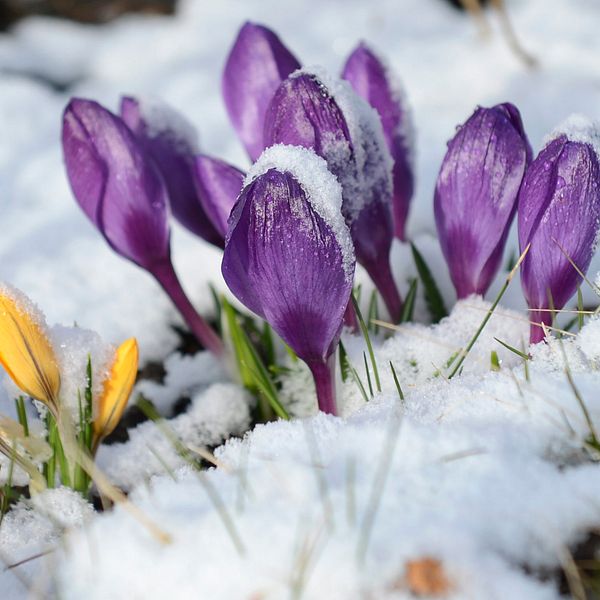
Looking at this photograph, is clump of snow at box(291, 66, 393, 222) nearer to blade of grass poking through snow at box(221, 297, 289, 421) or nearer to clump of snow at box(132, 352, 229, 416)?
blade of grass poking through snow at box(221, 297, 289, 421)

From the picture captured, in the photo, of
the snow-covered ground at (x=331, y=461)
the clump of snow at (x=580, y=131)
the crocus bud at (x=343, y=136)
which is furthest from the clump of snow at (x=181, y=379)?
the clump of snow at (x=580, y=131)

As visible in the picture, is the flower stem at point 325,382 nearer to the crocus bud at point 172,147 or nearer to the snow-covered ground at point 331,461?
the snow-covered ground at point 331,461

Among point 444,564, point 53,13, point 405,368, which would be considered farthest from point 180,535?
point 53,13

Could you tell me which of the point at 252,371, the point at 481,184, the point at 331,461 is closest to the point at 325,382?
the point at 252,371

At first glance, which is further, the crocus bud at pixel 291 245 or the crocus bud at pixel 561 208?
the crocus bud at pixel 561 208

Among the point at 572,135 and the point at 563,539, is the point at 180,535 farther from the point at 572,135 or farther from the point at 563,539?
the point at 572,135

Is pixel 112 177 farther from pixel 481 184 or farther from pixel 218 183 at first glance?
pixel 481 184

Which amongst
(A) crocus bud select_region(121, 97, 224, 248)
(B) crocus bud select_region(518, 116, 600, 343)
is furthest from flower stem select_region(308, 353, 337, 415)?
(A) crocus bud select_region(121, 97, 224, 248)
